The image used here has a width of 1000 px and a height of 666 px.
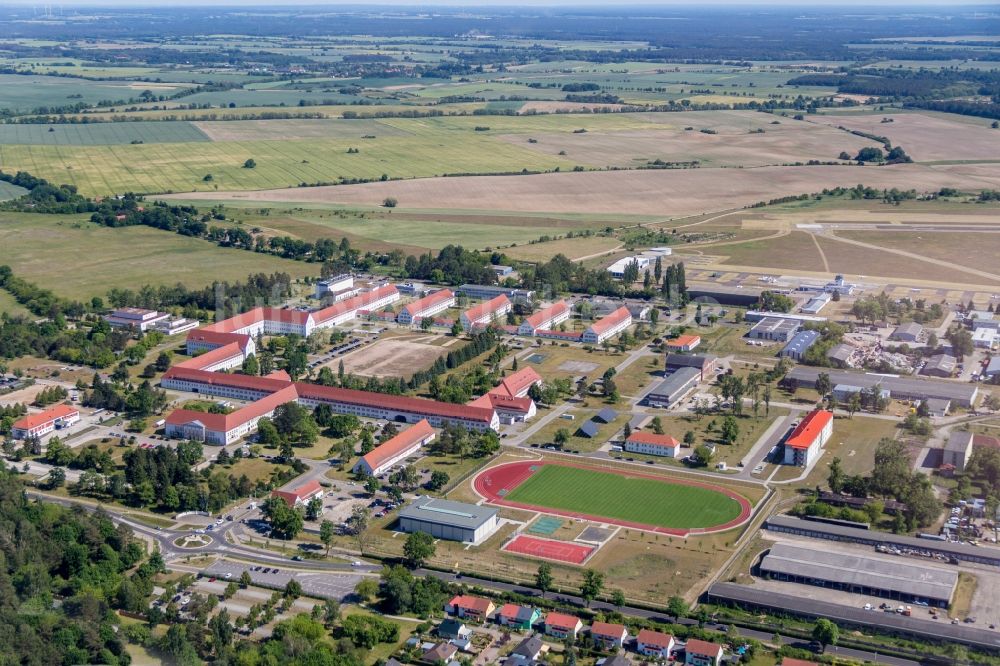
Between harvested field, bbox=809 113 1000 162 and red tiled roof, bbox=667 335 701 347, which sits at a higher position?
harvested field, bbox=809 113 1000 162

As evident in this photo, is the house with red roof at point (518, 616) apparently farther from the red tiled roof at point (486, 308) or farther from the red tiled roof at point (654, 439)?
the red tiled roof at point (486, 308)

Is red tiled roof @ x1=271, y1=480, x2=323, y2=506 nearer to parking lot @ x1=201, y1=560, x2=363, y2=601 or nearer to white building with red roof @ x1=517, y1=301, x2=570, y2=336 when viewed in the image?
parking lot @ x1=201, y1=560, x2=363, y2=601

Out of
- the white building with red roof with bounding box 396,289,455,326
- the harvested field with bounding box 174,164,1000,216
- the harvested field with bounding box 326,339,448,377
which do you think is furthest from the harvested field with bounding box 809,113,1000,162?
the harvested field with bounding box 326,339,448,377

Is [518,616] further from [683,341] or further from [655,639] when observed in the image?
[683,341]

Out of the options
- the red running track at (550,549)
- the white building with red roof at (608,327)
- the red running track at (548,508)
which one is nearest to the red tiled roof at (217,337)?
the white building with red roof at (608,327)

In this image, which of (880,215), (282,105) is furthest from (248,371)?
(282,105)

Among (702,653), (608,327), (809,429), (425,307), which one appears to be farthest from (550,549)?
(425,307)
